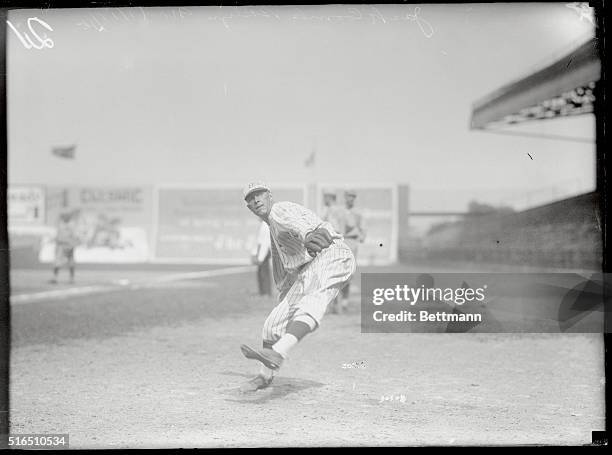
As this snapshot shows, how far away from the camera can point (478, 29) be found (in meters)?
4.39

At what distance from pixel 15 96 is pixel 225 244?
177 centimetres

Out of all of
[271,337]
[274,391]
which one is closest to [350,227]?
[271,337]

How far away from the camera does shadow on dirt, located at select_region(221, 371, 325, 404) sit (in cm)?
416

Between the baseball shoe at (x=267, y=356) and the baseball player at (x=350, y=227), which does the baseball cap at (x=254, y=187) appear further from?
the baseball shoe at (x=267, y=356)

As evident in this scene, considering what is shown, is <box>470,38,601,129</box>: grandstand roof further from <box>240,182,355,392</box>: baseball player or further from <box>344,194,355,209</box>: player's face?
<box>240,182,355,392</box>: baseball player

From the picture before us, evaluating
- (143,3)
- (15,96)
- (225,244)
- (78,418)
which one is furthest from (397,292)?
(15,96)

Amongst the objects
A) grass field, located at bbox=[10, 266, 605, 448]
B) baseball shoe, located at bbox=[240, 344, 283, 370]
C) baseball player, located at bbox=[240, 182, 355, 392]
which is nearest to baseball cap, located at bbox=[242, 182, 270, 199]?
baseball player, located at bbox=[240, 182, 355, 392]

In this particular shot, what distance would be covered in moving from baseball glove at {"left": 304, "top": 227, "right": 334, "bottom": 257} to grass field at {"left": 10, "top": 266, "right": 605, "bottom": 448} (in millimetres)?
525

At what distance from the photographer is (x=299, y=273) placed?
432cm

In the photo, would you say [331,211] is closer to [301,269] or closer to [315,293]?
[301,269]

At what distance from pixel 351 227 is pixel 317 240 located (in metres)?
0.50

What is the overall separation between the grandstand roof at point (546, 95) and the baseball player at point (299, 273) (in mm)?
1365

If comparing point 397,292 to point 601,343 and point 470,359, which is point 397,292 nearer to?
point 470,359

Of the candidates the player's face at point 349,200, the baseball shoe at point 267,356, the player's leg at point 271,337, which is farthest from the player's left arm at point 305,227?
the baseball shoe at point 267,356
